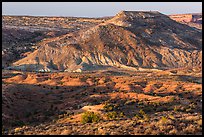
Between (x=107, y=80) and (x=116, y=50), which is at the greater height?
(x=116, y=50)

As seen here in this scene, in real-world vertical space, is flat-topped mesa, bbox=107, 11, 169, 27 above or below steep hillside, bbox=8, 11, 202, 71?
above

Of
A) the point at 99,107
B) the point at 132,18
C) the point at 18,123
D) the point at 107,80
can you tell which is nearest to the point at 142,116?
the point at 99,107

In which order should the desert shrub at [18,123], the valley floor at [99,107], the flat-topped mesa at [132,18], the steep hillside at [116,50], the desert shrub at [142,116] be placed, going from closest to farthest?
the valley floor at [99,107], the desert shrub at [142,116], the desert shrub at [18,123], the steep hillside at [116,50], the flat-topped mesa at [132,18]

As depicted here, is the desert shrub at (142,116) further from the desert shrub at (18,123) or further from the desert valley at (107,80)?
the desert shrub at (18,123)

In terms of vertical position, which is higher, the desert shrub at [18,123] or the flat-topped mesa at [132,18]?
the flat-topped mesa at [132,18]

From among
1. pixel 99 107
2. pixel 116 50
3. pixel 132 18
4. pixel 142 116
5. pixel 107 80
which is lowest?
pixel 107 80

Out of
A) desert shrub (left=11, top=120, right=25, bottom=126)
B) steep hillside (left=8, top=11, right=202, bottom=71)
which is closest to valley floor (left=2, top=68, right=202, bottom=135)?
desert shrub (left=11, top=120, right=25, bottom=126)

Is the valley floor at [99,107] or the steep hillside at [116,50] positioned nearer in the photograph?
the valley floor at [99,107]

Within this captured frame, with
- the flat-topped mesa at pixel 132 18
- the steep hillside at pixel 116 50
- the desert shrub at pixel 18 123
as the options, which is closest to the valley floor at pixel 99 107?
the desert shrub at pixel 18 123

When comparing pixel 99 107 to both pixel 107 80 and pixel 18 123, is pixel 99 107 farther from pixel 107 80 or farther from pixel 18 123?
pixel 107 80

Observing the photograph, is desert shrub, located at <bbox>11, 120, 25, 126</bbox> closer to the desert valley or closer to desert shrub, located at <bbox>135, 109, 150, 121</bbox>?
the desert valley

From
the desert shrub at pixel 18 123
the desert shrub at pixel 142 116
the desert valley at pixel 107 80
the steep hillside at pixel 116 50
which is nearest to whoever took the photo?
the desert valley at pixel 107 80
